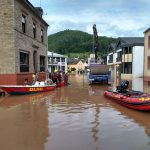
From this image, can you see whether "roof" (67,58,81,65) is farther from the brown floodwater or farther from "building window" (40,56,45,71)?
the brown floodwater

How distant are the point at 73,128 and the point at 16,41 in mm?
14125

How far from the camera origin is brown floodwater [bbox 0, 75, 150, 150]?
868 cm

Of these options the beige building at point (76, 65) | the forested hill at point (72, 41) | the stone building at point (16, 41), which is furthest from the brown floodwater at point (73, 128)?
the forested hill at point (72, 41)

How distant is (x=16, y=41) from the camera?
23.3 meters

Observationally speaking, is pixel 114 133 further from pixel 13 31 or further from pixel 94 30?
pixel 94 30

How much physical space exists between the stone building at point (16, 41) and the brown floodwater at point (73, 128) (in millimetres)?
7089

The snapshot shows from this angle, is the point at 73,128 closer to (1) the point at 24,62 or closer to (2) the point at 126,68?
(1) the point at 24,62

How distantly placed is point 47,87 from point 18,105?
7964 millimetres

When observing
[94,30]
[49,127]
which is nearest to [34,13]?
[49,127]

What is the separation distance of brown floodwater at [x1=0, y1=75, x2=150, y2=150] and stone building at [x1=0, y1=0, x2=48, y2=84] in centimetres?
709

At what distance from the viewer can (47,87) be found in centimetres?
2502

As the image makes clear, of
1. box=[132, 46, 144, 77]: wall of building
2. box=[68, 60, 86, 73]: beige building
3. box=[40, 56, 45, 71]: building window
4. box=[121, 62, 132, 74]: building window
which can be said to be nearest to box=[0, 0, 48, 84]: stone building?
Answer: box=[40, 56, 45, 71]: building window

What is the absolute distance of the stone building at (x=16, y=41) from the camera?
2284 centimetres

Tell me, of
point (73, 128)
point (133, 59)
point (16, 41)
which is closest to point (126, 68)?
point (133, 59)
